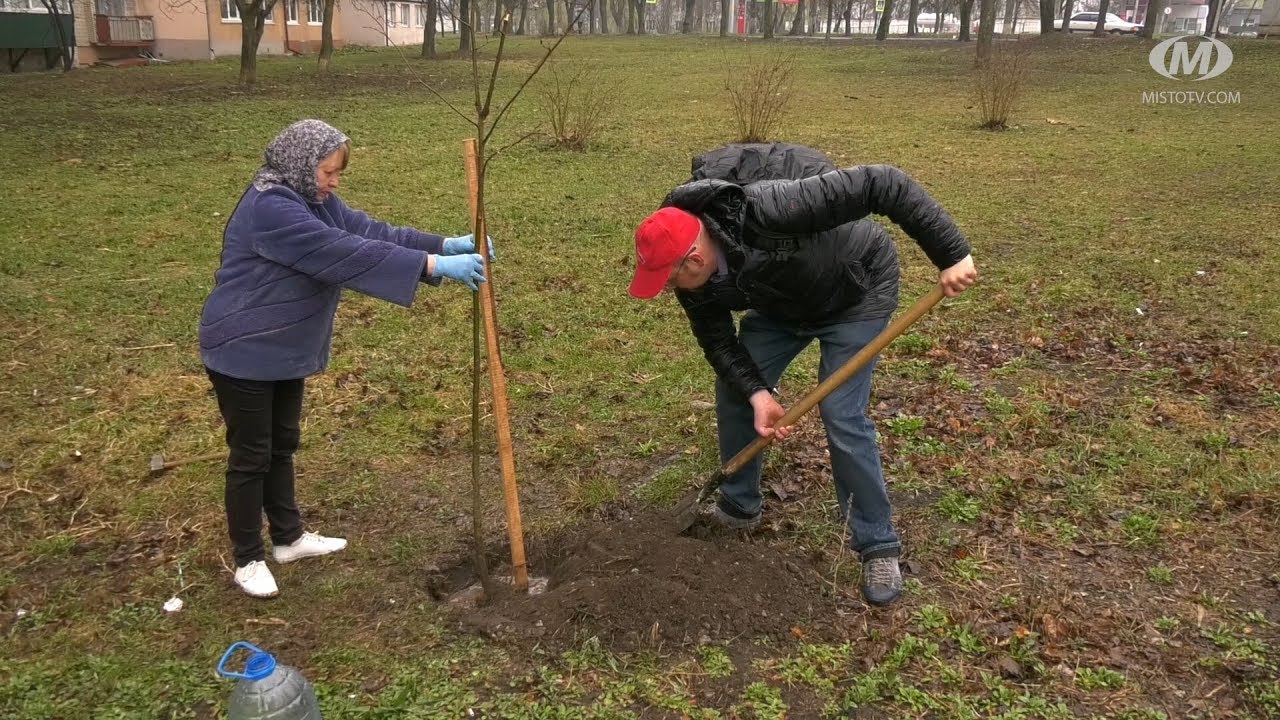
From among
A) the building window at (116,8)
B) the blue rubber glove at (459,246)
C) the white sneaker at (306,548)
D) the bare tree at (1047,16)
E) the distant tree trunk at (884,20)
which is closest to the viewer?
the blue rubber glove at (459,246)

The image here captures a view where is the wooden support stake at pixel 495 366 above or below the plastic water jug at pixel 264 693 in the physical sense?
above

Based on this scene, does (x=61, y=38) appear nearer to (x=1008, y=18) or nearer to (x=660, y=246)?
(x=660, y=246)

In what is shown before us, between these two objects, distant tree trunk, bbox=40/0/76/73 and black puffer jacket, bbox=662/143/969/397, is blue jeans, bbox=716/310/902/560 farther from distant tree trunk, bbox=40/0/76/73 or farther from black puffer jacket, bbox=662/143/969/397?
distant tree trunk, bbox=40/0/76/73

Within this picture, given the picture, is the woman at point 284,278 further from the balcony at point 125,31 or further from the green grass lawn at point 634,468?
the balcony at point 125,31

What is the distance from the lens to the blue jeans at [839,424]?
321cm

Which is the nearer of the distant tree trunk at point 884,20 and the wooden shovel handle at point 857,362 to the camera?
the wooden shovel handle at point 857,362

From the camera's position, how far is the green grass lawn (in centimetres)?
293

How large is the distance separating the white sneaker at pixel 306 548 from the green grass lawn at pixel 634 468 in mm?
72

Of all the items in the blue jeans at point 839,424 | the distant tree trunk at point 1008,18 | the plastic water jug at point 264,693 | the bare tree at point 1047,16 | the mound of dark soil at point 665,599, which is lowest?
the mound of dark soil at point 665,599

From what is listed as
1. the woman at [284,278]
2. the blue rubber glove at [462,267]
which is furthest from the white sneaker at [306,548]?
the blue rubber glove at [462,267]

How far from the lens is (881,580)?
331 centimetres

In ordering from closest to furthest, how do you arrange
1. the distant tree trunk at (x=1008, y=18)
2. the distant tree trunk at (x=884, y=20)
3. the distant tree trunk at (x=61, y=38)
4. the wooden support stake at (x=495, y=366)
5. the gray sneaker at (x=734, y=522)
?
the wooden support stake at (x=495, y=366)
the gray sneaker at (x=734, y=522)
the distant tree trunk at (x=61, y=38)
the distant tree trunk at (x=884, y=20)
the distant tree trunk at (x=1008, y=18)

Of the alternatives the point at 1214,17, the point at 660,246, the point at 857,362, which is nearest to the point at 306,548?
the point at 660,246

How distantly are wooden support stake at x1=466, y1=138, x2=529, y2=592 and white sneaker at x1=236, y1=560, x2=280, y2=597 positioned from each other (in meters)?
0.85
